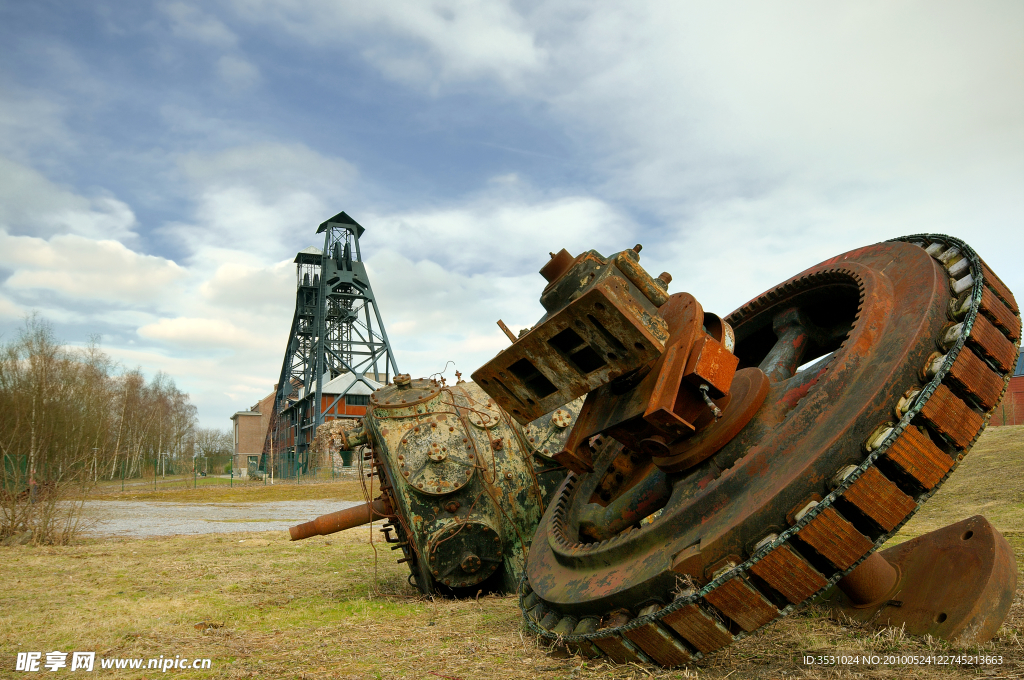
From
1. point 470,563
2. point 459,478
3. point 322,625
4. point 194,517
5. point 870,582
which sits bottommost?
point 194,517

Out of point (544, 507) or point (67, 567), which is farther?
point (67, 567)

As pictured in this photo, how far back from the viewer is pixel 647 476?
171 inches

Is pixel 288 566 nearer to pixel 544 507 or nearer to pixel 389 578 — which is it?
pixel 389 578

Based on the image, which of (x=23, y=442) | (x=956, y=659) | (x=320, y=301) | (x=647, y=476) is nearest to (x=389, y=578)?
(x=647, y=476)

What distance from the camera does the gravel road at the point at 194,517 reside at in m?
15.1

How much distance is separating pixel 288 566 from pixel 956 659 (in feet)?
25.4

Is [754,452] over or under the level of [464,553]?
over

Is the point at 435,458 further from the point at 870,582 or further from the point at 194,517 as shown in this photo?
the point at 194,517

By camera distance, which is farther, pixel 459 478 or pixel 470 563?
pixel 459 478

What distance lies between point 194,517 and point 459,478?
52.1ft

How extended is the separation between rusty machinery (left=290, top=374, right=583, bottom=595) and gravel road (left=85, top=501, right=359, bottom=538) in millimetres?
9527

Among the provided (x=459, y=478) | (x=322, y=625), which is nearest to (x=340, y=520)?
(x=459, y=478)

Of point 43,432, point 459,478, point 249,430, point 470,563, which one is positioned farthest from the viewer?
point 249,430

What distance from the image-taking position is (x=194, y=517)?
19.1 metres
